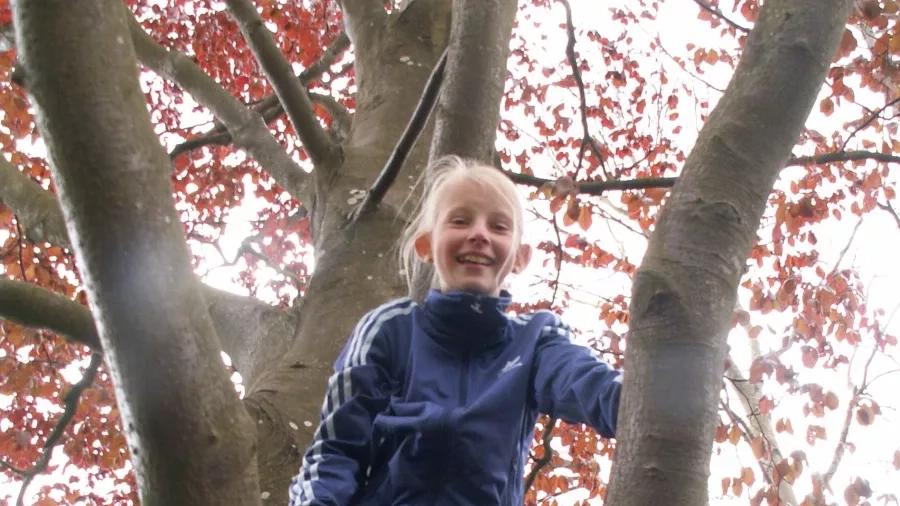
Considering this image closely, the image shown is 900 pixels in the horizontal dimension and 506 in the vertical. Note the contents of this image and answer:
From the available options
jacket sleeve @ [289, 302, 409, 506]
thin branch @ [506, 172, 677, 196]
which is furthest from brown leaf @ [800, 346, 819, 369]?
jacket sleeve @ [289, 302, 409, 506]

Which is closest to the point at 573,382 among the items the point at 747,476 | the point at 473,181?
the point at 473,181

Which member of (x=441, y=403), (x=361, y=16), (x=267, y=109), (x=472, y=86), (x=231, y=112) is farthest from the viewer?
(x=267, y=109)

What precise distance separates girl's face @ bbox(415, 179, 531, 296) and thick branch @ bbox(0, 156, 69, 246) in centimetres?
207

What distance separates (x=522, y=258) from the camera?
204cm

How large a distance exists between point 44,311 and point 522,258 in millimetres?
1773

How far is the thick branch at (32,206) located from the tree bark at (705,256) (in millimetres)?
2826

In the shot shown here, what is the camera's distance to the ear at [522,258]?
202cm

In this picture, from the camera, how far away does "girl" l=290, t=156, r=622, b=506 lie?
1.60 meters

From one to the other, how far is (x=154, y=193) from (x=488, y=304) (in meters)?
0.79

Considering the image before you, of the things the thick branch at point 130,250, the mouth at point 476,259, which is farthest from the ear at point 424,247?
the thick branch at point 130,250

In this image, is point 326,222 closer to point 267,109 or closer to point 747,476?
point 267,109

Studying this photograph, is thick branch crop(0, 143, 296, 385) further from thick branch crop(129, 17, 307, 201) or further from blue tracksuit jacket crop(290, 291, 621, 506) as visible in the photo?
blue tracksuit jacket crop(290, 291, 621, 506)

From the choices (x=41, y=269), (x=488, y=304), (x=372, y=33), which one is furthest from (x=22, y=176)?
(x=41, y=269)

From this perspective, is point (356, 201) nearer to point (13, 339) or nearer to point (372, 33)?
point (372, 33)
